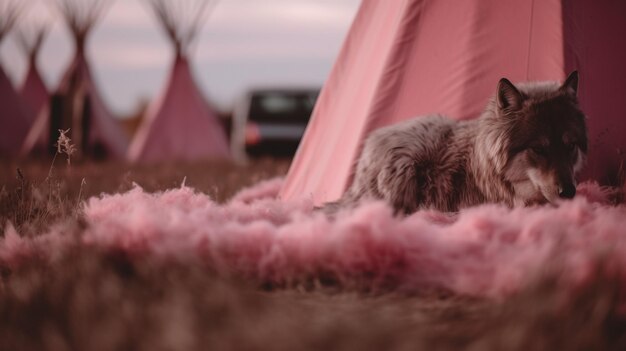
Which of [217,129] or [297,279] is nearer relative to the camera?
[297,279]

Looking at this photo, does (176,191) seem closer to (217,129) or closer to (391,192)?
(391,192)

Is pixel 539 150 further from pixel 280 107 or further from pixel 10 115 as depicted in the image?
pixel 10 115

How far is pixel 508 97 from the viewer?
293 cm

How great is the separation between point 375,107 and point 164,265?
82.3 inches

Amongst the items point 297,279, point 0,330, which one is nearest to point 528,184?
point 297,279

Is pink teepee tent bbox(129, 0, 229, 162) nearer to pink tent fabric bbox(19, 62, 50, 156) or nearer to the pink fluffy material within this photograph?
pink tent fabric bbox(19, 62, 50, 156)

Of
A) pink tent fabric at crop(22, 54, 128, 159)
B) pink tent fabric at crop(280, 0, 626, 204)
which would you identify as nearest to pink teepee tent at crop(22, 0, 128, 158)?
pink tent fabric at crop(22, 54, 128, 159)

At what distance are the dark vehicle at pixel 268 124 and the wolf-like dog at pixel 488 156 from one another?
25.6ft

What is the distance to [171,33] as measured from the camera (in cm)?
1279

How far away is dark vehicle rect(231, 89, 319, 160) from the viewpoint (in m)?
11.0

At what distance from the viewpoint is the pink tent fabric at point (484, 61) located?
3.63 m

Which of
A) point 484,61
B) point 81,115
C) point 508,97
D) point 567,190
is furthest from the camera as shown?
point 81,115

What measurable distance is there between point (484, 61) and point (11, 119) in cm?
1280

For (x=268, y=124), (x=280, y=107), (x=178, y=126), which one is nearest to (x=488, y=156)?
(x=268, y=124)
